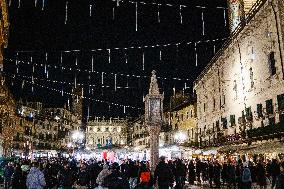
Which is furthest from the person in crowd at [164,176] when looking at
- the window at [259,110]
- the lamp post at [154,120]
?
the window at [259,110]

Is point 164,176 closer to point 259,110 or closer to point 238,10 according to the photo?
point 259,110

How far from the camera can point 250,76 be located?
98.5 feet

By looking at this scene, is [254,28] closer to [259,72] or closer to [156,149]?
[259,72]

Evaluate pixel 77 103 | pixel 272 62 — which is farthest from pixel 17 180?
pixel 77 103

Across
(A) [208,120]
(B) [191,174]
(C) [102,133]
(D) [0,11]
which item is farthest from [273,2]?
(C) [102,133]

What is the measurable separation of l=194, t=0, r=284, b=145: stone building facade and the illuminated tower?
406 cm

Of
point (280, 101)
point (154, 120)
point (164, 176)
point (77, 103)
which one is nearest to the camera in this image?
point (164, 176)

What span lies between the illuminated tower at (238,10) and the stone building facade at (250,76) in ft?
13.3

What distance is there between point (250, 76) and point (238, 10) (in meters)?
11.5

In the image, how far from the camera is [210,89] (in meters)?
43.6

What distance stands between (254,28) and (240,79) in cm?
572

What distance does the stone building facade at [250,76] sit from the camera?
79.6ft

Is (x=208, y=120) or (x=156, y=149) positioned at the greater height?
(x=208, y=120)

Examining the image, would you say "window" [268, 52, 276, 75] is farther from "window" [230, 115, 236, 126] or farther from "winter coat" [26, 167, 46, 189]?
"winter coat" [26, 167, 46, 189]
